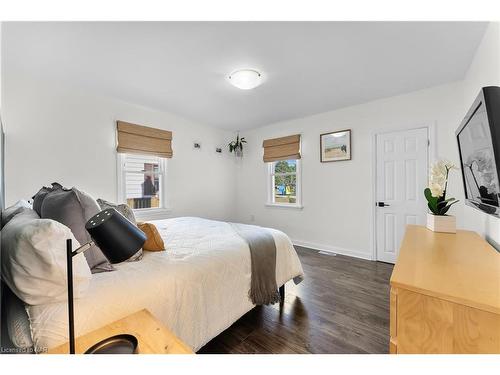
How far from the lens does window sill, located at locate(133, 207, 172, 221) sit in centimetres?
347

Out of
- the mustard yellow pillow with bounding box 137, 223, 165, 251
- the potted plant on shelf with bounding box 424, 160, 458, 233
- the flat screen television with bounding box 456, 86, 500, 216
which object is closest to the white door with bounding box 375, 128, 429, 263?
the potted plant on shelf with bounding box 424, 160, 458, 233

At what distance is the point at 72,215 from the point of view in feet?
3.85

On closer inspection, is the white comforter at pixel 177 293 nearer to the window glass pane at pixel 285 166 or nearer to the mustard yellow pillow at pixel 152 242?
the mustard yellow pillow at pixel 152 242

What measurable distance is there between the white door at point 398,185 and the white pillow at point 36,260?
3580 millimetres

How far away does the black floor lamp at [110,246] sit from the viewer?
66cm

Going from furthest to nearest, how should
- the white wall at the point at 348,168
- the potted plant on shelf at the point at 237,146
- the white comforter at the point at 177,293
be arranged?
1. the potted plant on shelf at the point at 237,146
2. the white wall at the point at 348,168
3. the white comforter at the point at 177,293

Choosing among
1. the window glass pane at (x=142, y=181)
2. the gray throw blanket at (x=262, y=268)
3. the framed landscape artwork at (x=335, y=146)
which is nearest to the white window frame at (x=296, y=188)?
the framed landscape artwork at (x=335, y=146)

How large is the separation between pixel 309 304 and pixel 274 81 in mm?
2441

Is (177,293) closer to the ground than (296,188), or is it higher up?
closer to the ground

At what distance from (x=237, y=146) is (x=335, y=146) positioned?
2097 mm

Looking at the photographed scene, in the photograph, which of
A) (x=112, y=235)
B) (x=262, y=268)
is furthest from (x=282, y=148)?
(x=112, y=235)

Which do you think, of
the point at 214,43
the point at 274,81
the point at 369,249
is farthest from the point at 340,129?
the point at 214,43

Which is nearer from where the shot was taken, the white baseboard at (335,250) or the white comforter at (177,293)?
the white comforter at (177,293)

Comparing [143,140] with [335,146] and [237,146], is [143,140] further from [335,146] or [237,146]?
[335,146]
